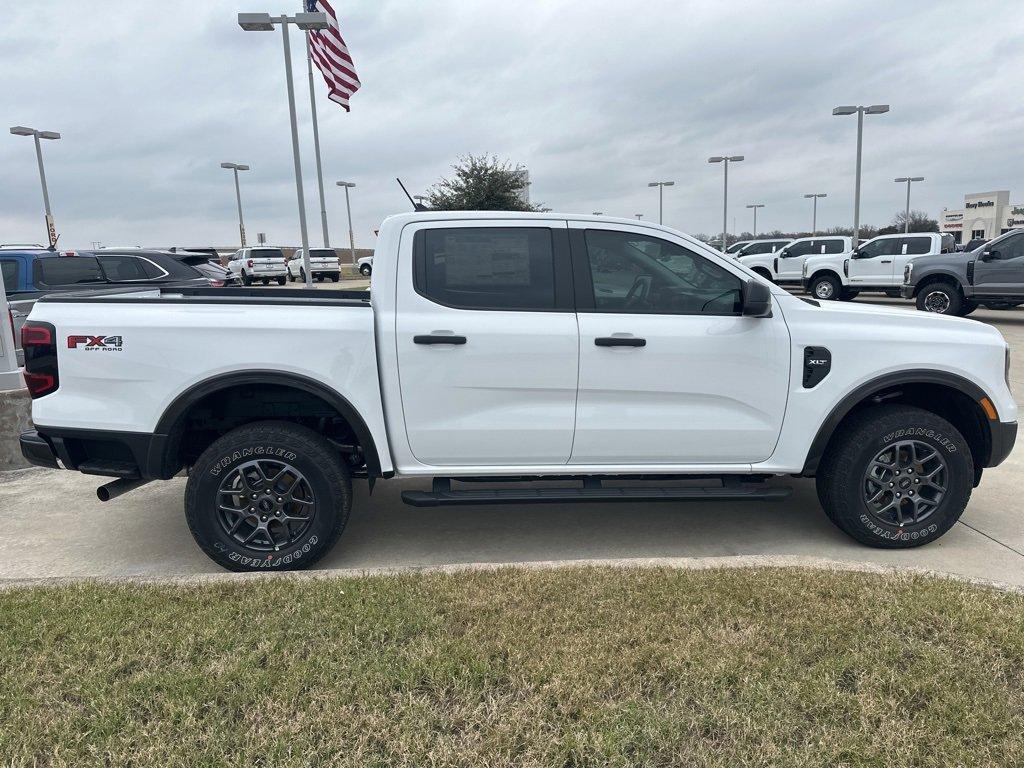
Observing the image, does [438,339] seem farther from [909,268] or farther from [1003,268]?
[909,268]

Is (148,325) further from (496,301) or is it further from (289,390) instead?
(496,301)

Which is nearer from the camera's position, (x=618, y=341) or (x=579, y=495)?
(x=618, y=341)

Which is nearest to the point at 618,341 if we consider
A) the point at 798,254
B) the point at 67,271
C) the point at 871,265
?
the point at 67,271

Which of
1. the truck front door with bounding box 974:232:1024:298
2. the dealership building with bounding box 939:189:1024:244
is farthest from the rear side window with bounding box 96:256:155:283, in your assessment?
the dealership building with bounding box 939:189:1024:244

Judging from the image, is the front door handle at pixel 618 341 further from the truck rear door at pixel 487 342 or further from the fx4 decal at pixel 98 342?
the fx4 decal at pixel 98 342

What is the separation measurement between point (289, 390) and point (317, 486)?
53 centimetres

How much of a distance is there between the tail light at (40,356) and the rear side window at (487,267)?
5.95ft

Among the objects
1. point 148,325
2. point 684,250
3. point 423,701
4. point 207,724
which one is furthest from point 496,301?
point 207,724

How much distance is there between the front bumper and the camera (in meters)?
3.83

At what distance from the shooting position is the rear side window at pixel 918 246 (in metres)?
18.7

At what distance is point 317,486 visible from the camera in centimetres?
358

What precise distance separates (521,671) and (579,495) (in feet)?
4.23

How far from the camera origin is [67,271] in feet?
32.2

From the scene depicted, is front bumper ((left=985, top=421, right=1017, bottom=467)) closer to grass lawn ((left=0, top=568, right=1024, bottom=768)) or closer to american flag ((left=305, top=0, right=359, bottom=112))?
grass lawn ((left=0, top=568, right=1024, bottom=768))
